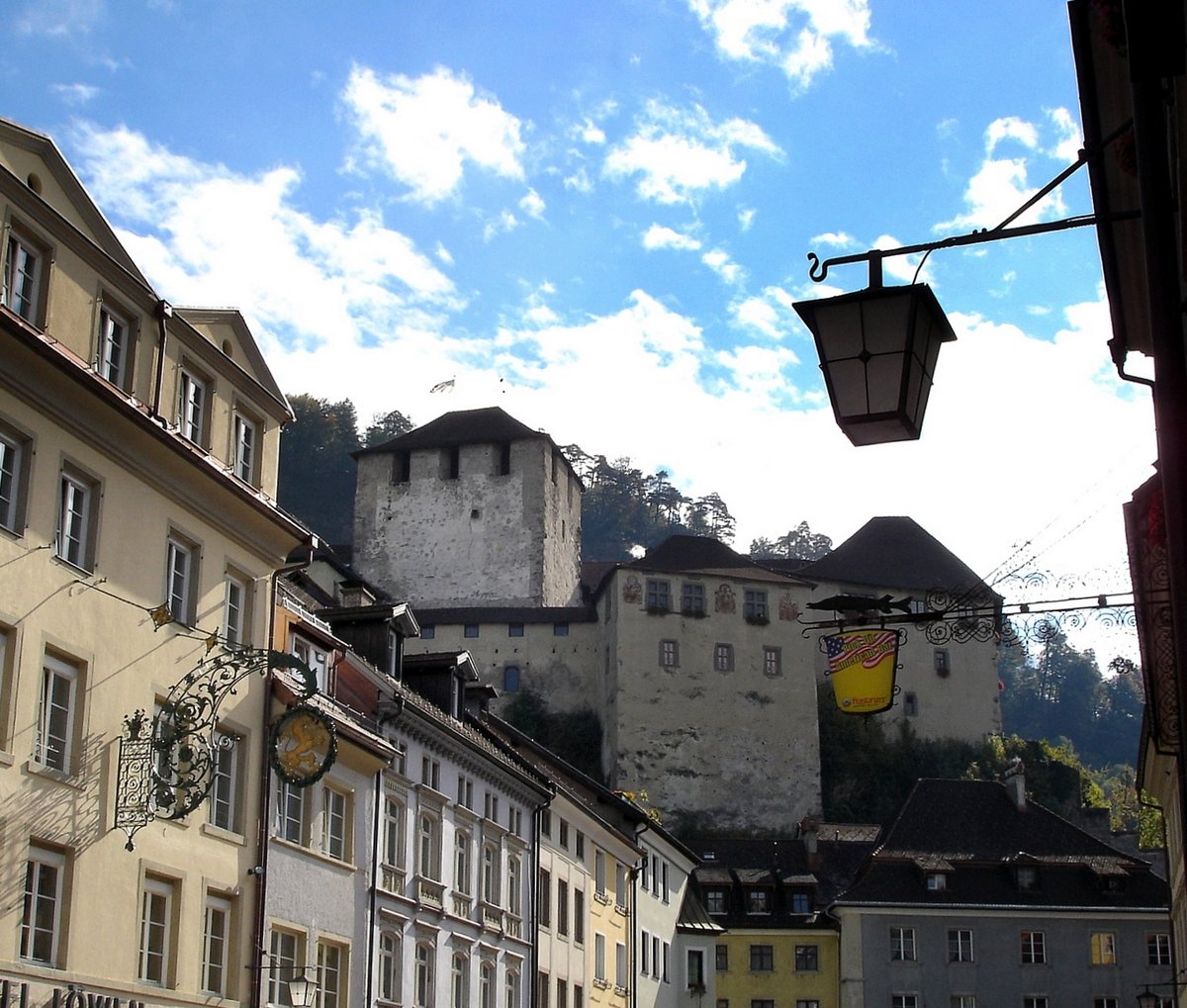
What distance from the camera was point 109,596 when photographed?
19.6 meters

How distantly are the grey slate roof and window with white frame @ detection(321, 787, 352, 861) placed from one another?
71.4 m

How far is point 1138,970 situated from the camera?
173 ft

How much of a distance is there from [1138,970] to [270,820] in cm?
3777

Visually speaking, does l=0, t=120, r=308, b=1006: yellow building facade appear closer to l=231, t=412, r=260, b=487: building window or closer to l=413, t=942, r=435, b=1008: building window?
l=231, t=412, r=260, b=487: building window

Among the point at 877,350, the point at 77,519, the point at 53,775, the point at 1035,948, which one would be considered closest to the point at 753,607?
the point at 1035,948

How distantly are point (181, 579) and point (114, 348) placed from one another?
322cm

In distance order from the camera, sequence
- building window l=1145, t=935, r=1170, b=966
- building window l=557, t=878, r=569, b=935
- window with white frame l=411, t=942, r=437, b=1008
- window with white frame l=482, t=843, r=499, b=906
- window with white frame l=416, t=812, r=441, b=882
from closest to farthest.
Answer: window with white frame l=411, t=942, r=437, b=1008
window with white frame l=416, t=812, r=441, b=882
window with white frame l=482, t=843, r=499, b=906
building window l=557, t=878, r=569, b=935
building window l=1145, t=935, r=1170, b=966

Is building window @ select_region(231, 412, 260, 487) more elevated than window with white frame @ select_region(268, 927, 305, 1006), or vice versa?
building window @ select_region(231, 412, 260, 487)

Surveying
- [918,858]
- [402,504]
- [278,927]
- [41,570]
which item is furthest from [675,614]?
[41,570]

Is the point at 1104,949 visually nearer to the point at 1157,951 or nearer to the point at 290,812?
the point at 1157,951

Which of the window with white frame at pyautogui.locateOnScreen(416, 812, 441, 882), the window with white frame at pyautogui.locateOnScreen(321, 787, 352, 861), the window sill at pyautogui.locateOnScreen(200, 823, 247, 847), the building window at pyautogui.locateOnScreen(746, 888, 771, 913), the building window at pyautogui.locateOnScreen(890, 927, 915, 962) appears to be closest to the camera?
the window sill at pyautogui.locateOnScreen(200, 823, 247, 847)

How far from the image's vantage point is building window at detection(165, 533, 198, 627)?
69.9 ft

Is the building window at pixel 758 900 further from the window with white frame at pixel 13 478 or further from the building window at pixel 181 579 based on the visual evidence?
the window with white frame at pixel 13 478

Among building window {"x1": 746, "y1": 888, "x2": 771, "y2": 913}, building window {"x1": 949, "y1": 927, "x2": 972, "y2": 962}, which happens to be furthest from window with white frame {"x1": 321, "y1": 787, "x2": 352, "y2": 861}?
building window {"x1": 746, "y1": 888, "x2": 771, "y2": 913}
